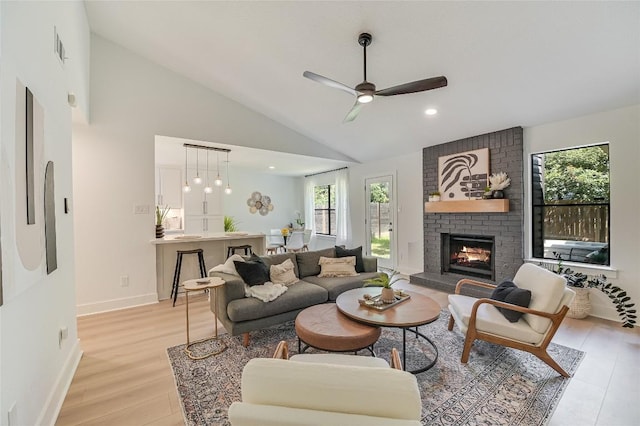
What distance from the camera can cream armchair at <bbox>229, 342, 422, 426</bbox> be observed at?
933 mm

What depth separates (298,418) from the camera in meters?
0.93

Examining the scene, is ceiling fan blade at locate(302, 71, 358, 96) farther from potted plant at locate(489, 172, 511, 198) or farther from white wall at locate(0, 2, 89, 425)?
potted plant at locate(489, 172, 511, 198)

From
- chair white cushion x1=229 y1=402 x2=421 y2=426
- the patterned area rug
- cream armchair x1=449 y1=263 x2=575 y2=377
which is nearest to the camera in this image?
chair white cushion x1=229 y1=402 x2=421 y2=426

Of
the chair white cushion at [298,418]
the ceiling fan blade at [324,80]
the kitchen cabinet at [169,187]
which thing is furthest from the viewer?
the kitchen cabinet at [169,187]

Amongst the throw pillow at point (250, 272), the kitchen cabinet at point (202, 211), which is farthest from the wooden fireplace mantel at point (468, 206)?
the kitchen cabinet at point (202, 211)

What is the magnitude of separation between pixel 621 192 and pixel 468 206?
5.56ft

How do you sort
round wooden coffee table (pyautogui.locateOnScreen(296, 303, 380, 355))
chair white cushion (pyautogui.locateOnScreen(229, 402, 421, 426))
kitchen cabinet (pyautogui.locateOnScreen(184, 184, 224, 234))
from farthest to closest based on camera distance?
kitchen cabinet (pyautogui.locateOnScreen(184, 184, 224, 234))
round wooden coffee table (pyautogui.locateOnScreen(296, 303, 380, 355))
chair white cushion (pyautogui.locateOnScreen(229, 402, 421, 426))

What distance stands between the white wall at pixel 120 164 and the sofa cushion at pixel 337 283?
2496mm

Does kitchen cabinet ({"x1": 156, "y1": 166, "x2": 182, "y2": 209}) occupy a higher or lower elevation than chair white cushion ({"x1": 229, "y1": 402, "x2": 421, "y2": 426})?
higher

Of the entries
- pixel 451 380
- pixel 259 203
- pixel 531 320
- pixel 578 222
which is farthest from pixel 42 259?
pixel 259 203

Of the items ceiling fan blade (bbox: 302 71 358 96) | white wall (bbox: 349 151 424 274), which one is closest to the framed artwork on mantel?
white wall (bbox: 349 151 424 274)

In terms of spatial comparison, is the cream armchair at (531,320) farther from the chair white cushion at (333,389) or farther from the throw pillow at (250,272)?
the throw pillow at (250,272)

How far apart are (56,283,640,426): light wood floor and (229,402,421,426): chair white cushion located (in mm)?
1283

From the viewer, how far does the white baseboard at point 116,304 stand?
3.74 m
